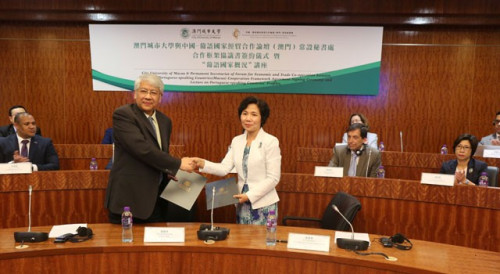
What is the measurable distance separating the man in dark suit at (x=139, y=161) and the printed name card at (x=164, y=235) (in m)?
0.16

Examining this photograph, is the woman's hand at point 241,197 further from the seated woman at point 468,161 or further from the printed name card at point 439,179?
the seated woman at point 468,161

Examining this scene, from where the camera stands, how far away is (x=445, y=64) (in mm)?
4621

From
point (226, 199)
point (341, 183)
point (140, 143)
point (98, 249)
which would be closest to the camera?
point (98, 249)

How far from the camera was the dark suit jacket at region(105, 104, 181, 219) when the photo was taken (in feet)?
5.85

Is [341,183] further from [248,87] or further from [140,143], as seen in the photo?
[248,87]

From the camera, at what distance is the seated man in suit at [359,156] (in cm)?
289

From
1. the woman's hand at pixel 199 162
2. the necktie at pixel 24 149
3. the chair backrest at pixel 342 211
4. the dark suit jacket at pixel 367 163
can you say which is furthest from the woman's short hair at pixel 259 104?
the necktie at pixel 24 149

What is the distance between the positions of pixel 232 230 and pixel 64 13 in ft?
13.6

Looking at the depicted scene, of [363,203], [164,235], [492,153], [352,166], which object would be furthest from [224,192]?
[492,153]

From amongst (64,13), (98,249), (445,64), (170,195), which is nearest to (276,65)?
(445,64)

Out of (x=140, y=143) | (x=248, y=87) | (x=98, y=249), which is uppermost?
(x=248, y=87)

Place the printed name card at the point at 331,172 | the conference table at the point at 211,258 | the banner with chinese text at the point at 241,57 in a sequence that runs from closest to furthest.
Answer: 1. the conference table at the point at 211,258
2. the printed name card at the point at 331,172
3. the banner with chinese text at the point at 241,57

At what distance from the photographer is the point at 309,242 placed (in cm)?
161

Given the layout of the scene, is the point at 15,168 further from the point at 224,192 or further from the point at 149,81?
the point at 224,192
